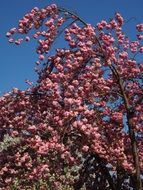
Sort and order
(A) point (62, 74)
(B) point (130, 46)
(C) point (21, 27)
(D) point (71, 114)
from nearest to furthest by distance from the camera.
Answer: (D) point (71, 114)
(A) point (62, 74)
(C) point (21, 27)
(B) point (130, 46)

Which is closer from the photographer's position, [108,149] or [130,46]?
[108,149]

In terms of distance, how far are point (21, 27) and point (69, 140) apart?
461 cm

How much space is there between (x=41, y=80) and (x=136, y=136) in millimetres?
4341

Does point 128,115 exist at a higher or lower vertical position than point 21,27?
lower

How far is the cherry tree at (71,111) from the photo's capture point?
16.6 m

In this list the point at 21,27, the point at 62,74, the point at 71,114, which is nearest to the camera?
the point at 71,114

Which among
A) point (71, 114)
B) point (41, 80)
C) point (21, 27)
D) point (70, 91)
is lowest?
point (71, 114)

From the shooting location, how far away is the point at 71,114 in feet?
52.8

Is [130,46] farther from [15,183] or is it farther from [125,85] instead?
[15,183]

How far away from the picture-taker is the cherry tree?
653 inches

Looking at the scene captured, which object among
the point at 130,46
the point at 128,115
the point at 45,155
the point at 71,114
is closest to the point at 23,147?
the point at 45,155

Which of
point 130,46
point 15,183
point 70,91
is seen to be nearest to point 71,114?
point 70,91

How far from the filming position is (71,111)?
16.2m

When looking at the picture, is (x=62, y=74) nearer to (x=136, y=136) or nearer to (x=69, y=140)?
(x=69, y=140)
